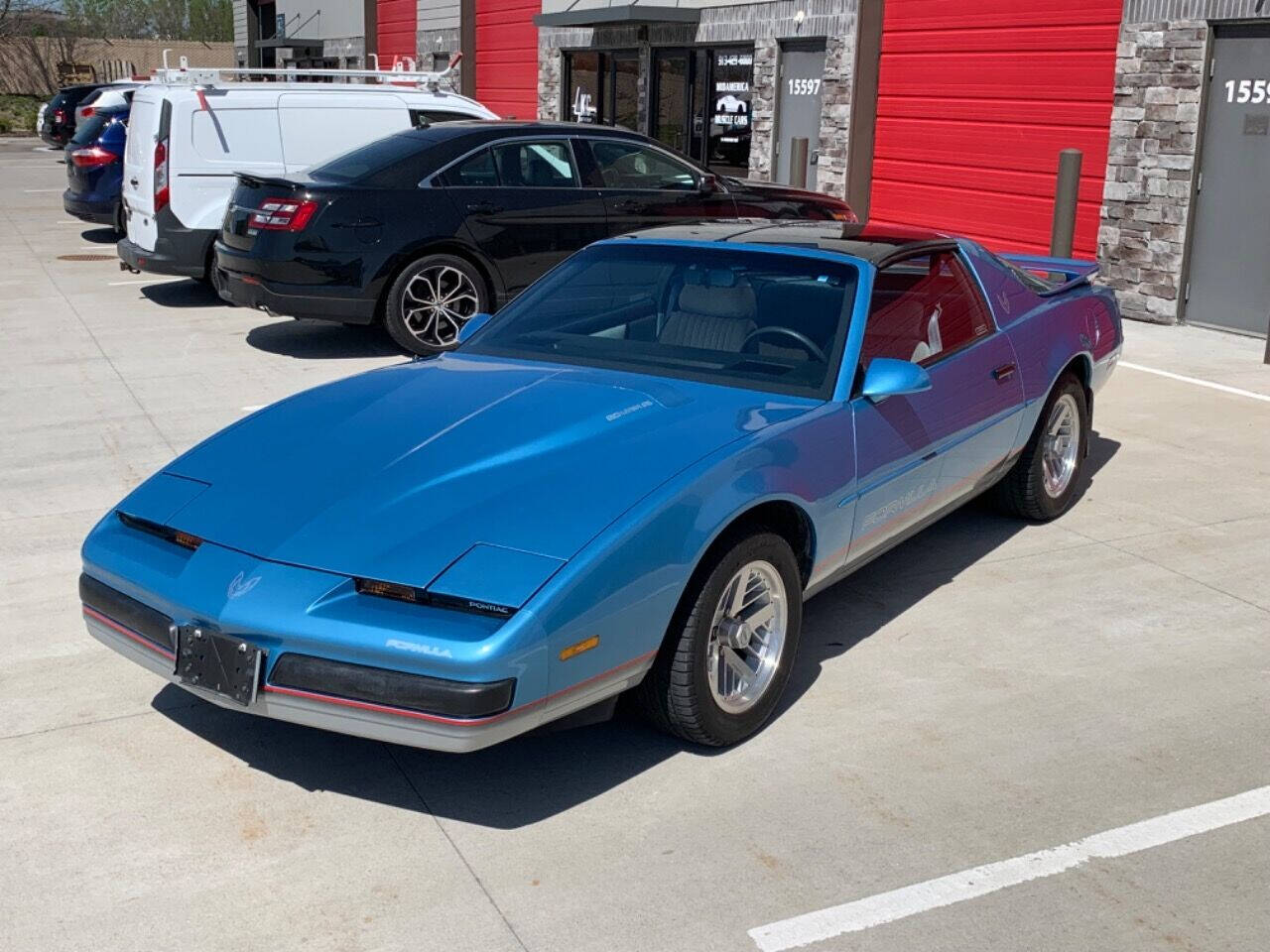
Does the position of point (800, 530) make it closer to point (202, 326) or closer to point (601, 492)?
point (601, 492)

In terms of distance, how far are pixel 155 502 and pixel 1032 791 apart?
2.69m

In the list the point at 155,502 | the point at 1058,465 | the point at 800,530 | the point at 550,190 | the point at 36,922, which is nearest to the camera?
the point at 36,922

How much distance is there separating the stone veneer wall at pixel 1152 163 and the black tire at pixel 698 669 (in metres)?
8.74

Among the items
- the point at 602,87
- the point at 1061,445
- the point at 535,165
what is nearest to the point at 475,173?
the point at 535,165

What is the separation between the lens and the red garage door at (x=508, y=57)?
23641 millimetres

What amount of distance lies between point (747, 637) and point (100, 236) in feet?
51.0

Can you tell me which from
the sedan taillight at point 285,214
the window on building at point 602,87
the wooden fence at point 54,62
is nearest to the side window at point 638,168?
the sedan taillight at point 285,214

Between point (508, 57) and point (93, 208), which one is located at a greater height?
point (508, 57)

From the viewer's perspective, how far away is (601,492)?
3920mm

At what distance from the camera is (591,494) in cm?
392

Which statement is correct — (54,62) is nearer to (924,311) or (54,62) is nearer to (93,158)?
(93,158)

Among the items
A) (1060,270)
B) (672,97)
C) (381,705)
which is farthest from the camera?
(672,97)

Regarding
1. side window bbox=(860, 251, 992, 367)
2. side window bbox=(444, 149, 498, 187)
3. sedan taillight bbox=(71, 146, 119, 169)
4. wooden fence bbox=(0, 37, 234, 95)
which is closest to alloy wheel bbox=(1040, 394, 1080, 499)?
side window bbox=(860, 251, 992, 367)


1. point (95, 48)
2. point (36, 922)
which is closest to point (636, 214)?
point (36, 922)
